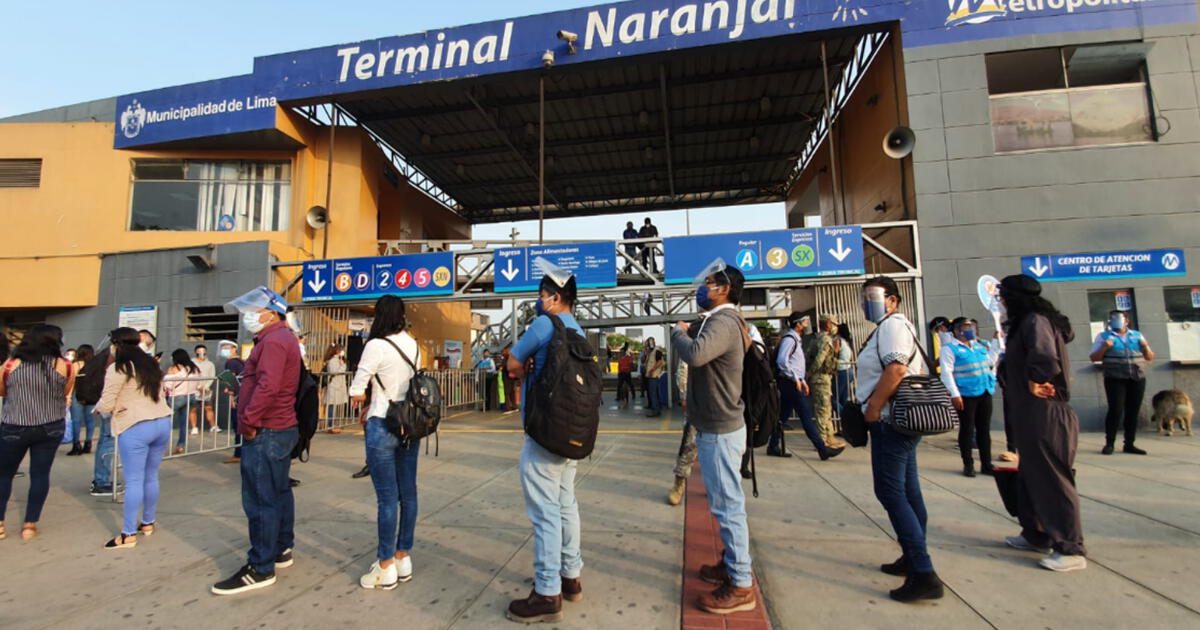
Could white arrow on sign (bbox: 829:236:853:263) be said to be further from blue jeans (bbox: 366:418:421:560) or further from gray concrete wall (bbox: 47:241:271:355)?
gray concrete wall (bbox: 47:241:271:355)

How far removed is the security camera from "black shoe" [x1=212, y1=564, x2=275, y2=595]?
10.6m

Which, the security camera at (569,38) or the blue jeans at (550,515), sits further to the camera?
the security camera at (569,38)

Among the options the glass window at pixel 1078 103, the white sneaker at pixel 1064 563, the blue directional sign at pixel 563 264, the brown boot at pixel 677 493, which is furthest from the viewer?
the blue directional sign at pixel 563 264

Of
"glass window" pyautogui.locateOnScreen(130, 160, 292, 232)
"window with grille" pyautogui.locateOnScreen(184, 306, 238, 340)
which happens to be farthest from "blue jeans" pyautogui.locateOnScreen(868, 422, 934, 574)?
"glass window" pyautogui.locateOnScreen(130, 160, 292, 232)

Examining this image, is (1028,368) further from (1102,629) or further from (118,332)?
(118,332)

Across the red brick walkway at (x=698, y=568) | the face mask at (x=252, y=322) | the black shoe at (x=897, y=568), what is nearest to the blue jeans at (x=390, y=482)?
the face mask at (x=252, y=322)

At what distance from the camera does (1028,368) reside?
338 cm

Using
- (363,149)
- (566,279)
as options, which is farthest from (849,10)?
(363,149)

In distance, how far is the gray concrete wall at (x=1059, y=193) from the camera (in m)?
8.93

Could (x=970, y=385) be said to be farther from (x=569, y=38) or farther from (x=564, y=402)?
(x=569, y=38)

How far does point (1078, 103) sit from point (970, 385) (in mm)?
7645

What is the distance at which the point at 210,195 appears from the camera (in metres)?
13.5

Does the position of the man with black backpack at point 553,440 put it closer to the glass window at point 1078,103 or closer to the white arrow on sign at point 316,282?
the white arrow on sign at point 316,282

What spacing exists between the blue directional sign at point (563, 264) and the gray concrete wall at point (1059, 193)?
591 cm
